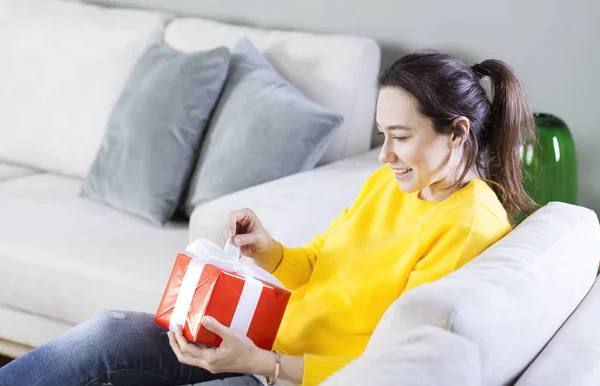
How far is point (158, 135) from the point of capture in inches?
97.7

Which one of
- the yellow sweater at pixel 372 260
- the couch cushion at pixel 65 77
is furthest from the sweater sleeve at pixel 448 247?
the couch cushion at pixel 65 77

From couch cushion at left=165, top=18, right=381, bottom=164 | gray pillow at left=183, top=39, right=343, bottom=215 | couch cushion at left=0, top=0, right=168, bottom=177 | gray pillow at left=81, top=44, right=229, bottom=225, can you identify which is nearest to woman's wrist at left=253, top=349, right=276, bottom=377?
gray pillow at left=183, top=39, right=343, bottom=215

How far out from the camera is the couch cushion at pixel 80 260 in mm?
2154

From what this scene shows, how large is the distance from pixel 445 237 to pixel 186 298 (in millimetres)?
414

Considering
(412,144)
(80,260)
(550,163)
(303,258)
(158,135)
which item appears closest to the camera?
(412,144)

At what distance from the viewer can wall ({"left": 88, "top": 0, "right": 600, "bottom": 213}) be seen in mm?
2475

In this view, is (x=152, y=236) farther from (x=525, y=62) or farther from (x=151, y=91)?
(x=525, y=62)

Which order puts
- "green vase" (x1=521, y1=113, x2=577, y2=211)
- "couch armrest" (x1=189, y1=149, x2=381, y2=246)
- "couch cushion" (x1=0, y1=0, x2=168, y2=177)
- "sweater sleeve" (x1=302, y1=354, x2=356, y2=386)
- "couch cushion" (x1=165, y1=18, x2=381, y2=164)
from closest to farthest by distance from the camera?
"sweater sleeve" (x1=302, y1=354, x2=356, y2=386)
"couch armrest" (x1=189, y1=149, x2=381, y2=246)
"green vase" (x1=521, y1=113, x2=577, y2=211)
"couch cushion" (x1=165, y1=18, x2=381, y2=164)
"couch cushion" (x1=0, y1=0, x2=168, y2=177)

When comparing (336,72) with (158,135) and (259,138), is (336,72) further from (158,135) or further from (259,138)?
(158,135)

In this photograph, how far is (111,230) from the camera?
7.79ft

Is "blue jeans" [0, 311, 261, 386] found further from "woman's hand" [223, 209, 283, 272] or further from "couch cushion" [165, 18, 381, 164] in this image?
"couch cushion" [165, 18, 381, 164]

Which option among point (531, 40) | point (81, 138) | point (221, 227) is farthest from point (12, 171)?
point (531, 40)

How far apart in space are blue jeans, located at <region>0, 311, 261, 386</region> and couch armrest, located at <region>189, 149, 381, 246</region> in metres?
0.41

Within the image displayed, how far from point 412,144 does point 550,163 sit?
39.6 inches
